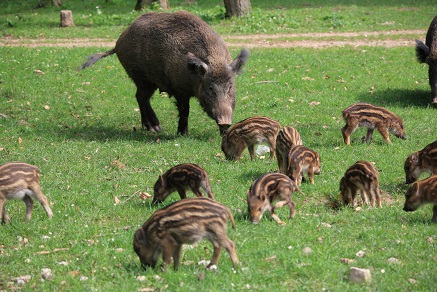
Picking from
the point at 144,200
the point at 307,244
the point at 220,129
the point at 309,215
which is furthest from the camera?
the point at 220,129

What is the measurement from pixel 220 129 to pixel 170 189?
178 inches

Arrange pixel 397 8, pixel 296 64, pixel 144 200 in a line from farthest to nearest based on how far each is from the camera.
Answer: pixel 397 8 < pixel 296 64 < pixel 144 200

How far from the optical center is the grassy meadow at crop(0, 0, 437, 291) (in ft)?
21.9

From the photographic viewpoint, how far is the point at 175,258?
6668 mm

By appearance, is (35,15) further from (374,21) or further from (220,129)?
(220,129)

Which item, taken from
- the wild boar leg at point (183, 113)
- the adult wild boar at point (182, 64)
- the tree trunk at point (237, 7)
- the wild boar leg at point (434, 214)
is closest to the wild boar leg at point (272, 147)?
the adult wild boar at point (182, 64)

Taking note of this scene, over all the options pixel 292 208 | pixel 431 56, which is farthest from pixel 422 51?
pixel 292 208

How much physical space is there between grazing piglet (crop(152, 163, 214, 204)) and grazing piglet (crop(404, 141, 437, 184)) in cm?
295

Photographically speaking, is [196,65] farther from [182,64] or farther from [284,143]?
[284,143]

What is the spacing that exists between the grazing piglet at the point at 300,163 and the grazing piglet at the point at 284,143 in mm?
433

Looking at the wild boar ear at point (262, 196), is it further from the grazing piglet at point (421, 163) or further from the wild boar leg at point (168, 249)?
the grazing piglet at point (421, 163)

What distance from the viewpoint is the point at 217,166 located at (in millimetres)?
10773

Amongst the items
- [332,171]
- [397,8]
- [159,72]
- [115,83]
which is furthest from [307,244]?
[397,8]

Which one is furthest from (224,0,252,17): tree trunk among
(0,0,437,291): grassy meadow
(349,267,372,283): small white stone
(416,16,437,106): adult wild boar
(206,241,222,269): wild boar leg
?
Result: (349,267,372,283): small white stone
